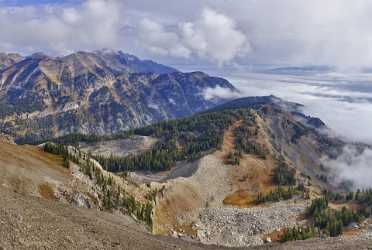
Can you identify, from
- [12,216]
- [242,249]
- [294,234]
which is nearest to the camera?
[12,216]

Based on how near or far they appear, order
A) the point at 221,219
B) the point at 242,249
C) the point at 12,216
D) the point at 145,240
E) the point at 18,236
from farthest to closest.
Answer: the point at 221,219 → the point at 242,249 → the point at 145,240 → the point at 12,216 → the point at 18,236

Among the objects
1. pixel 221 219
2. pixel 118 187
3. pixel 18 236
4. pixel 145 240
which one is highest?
pixel 18 236

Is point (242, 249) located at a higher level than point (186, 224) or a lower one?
higher

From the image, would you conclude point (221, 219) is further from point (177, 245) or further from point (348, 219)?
point (177, 245)

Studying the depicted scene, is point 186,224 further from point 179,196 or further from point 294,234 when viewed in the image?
point 294,234

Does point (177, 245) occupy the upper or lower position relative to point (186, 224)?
upper

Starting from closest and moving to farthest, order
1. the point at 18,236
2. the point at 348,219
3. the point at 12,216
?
Result: the point at 18,236 → the point at 12,216 → the point at 348,219

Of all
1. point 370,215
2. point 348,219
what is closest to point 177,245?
point 348,219

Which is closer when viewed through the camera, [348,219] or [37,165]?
[37,165]

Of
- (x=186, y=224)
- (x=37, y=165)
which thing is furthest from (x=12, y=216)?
(x=186, y=224)
